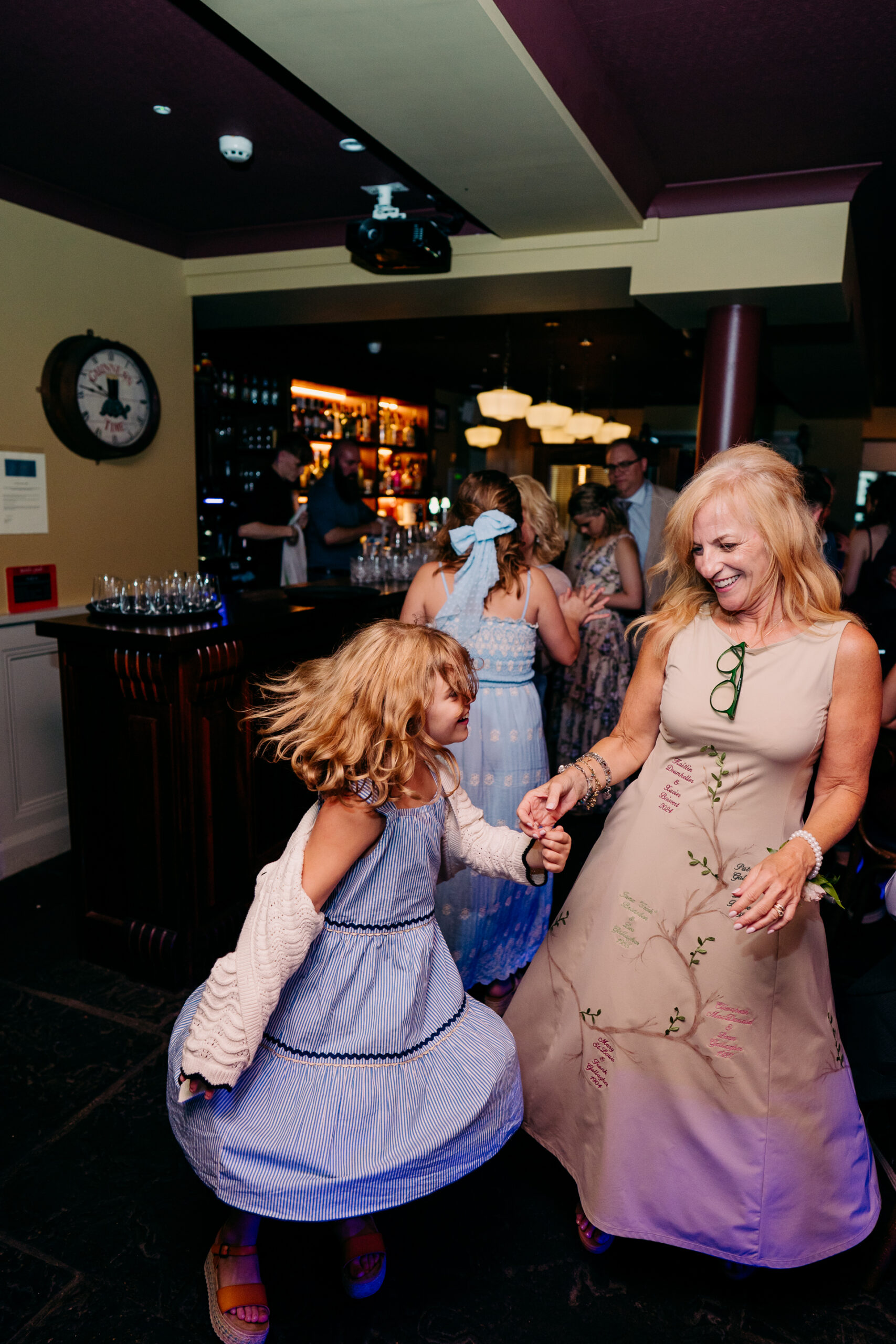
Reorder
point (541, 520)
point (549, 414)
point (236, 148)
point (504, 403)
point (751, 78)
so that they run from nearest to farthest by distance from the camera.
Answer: point (751, 78) → point (541, 520) → point (236, 148) → point (504, 403) → point (549, 414)

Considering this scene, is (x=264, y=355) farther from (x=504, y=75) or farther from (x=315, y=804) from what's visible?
(x=315, y=804)

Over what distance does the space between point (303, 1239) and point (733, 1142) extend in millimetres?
940

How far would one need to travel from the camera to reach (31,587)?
3.89m

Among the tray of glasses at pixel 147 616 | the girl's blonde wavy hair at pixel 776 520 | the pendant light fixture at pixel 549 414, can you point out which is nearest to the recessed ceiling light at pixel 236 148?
the tray of glasses at pixel 147 616

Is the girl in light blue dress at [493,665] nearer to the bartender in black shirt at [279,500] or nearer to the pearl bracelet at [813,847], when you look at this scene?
the pearl bracelet at [813,847]

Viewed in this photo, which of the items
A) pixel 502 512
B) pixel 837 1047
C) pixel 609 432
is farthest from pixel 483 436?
pixel 837 1047

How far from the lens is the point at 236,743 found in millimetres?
2926

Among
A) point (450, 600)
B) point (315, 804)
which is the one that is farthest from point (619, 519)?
point (315, 804)

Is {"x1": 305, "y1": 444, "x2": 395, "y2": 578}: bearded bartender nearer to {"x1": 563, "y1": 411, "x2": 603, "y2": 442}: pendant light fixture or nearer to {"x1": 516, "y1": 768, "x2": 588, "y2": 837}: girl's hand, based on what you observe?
{"x1": 516, "y1": 768, "x2": 588, "y2": 837}: girl's hand

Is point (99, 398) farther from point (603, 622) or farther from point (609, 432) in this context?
point (609, 432)

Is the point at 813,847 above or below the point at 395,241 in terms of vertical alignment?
below

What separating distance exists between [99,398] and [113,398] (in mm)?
100

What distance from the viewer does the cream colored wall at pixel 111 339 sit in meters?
3.74

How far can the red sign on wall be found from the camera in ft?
12.4
